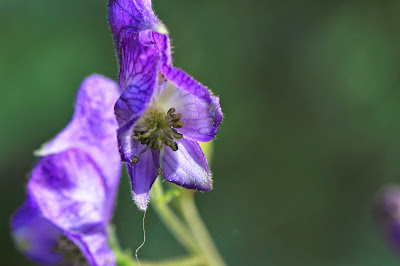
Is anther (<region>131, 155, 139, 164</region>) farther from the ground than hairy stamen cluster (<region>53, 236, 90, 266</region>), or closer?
farther from the ground

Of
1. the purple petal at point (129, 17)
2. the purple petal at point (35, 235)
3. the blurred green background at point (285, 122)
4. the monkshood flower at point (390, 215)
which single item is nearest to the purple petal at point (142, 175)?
the purple petal at point (129, 17)

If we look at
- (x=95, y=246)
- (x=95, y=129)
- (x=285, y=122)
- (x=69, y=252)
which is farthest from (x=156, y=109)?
(x=285, y=122)

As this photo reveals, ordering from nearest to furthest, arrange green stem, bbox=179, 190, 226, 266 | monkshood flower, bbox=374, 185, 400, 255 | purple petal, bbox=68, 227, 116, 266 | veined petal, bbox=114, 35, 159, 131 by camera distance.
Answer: veined petal, bbox=114, 35, 159, 131
purple petal, bbox=68, 227, 116, 266
green stem, bbox=179, 190, 226, 266
monkshood flower, bbox=374, 185, 400, 255

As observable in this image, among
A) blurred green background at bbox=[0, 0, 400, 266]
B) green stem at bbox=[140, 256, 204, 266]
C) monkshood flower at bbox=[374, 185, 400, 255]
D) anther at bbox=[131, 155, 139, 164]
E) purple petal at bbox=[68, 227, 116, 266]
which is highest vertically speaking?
blurred green background at bbox=[0, 0, 400, 266]

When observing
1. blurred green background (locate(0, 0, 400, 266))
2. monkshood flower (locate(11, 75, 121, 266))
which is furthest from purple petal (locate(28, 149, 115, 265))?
blurred green background (locate(0, 0, 400, 266))

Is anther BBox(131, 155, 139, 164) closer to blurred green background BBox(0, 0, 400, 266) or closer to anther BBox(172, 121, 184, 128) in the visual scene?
anther BBox(172, 121, 184, 128)

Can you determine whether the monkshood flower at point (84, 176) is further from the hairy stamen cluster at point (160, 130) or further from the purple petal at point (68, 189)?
the hairy stamen cluster at point (160, 130)

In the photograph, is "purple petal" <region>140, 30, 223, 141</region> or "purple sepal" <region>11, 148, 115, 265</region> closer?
"purple petal" <region>140, 30, 223, 141</region>
